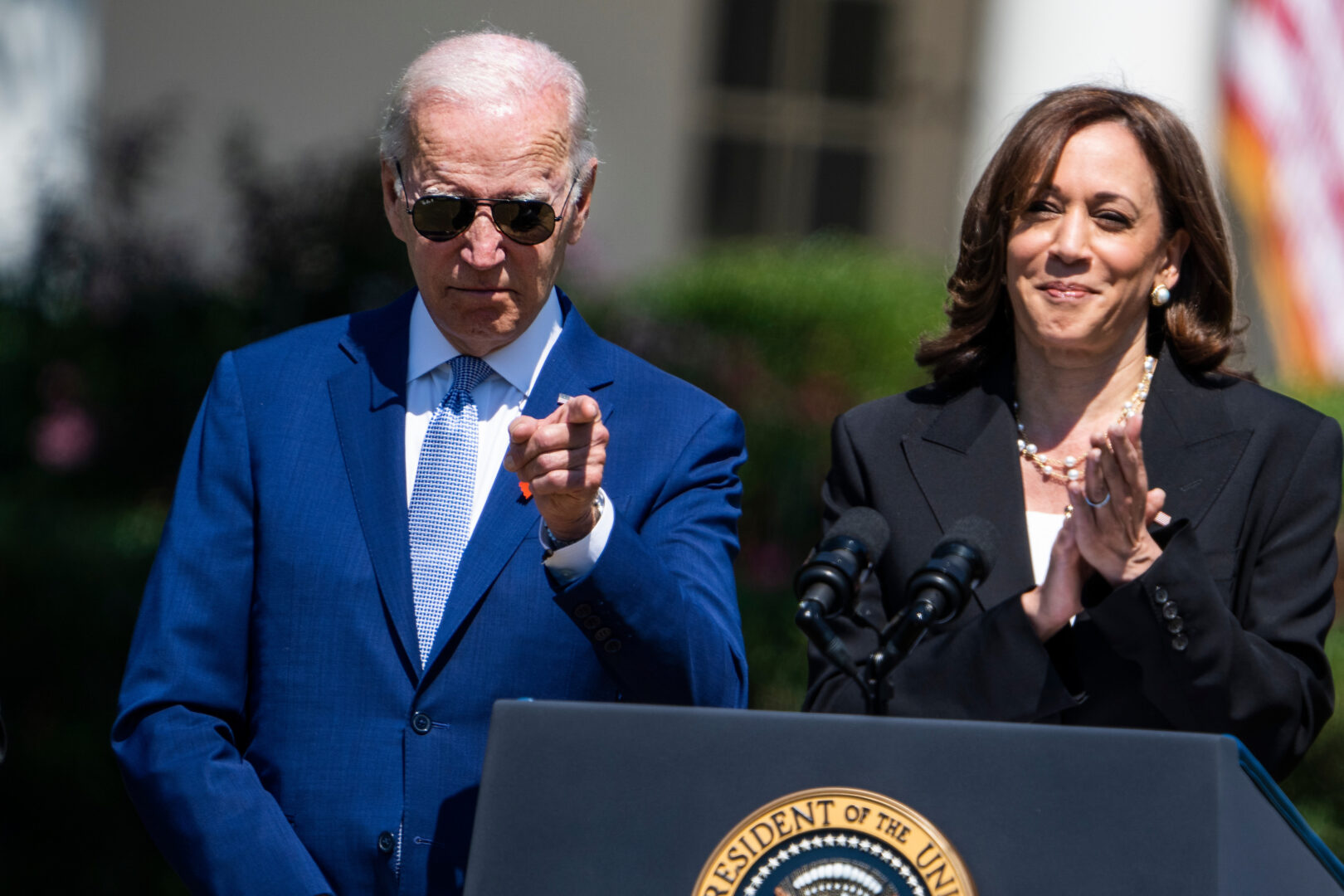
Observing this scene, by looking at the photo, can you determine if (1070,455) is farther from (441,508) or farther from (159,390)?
(159,390)

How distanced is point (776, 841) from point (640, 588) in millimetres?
512

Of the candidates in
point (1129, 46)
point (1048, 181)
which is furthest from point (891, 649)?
point (1129, 46)

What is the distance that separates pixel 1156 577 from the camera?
235cm

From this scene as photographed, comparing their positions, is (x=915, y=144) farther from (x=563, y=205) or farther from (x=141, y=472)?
(x=563, y=205)

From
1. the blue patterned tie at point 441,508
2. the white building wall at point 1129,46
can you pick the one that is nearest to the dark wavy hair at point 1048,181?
the blue patterned tie at point 441,508

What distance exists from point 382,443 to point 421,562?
19 centimetres

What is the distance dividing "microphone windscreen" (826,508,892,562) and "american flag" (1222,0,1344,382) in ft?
18.3

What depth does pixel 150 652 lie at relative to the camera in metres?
2.42

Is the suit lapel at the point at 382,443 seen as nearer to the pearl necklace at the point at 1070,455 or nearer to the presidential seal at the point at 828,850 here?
the presidential seal at the point at 828,850

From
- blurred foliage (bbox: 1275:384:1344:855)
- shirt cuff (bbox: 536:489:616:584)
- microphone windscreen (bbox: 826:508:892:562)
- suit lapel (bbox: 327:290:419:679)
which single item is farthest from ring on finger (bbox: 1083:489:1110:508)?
blurred foliage (bbox: 1275:384:1344:855)

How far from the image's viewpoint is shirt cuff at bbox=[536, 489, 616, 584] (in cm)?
224

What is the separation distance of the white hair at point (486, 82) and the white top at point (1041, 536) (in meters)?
0.91

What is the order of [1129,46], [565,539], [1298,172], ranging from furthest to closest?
[1298,172] → [1129,46] → [565,539]

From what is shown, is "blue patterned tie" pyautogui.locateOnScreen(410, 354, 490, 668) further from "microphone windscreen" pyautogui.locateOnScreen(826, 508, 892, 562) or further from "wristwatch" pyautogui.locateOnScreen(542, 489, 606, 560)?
"microphone windscreen" pyautogui.locateOnScreen(826, 508, 892, 562)
